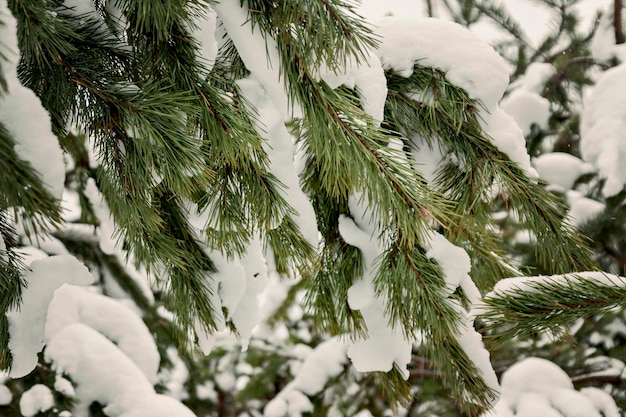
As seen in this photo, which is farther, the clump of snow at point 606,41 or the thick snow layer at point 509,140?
the clump of snow at point 606,41

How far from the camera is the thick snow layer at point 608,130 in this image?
2371 mm

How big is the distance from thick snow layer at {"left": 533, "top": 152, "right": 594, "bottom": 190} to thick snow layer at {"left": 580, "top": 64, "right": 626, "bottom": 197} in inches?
22.3

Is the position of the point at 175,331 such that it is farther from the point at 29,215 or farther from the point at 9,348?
the point at 29,215

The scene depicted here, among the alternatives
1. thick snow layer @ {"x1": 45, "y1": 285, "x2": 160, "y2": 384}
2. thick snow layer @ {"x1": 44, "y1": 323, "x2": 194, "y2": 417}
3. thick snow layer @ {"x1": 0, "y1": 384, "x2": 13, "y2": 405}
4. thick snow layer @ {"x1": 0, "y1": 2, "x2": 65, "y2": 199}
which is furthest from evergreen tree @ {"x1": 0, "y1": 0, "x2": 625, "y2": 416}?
thick snow layer @ {"x1": 0, "y1": 384, "x2": 13, "y2": 405}

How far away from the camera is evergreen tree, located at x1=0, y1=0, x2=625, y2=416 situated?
917 mm

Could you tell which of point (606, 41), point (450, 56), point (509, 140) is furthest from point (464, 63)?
point (606, 41)

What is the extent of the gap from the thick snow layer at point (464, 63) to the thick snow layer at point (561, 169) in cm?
210

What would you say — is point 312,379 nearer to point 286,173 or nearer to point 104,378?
point 104,378

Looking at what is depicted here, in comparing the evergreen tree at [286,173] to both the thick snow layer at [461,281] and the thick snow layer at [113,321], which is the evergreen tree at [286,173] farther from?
the thick snow layer at [113,321]

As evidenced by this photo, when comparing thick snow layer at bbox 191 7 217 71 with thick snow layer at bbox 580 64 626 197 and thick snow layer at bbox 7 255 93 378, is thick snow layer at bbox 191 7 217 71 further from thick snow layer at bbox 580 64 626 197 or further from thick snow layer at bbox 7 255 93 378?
thick snow layer at bbox 580 64 626 197

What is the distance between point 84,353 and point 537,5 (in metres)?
3.41

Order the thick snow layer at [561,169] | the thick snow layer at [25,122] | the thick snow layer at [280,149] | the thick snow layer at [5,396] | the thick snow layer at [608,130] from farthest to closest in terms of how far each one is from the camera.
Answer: the thick snow layer at [561,169] → the thick snow layer at [608,130] → the thick snow layer at [5,396] → the thick snow layer at [280,149] → the thick snow layer at [25,122]

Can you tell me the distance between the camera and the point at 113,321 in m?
2.32

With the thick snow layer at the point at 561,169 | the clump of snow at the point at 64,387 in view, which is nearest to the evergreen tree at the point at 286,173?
the clump of snow at the point at 64,387
